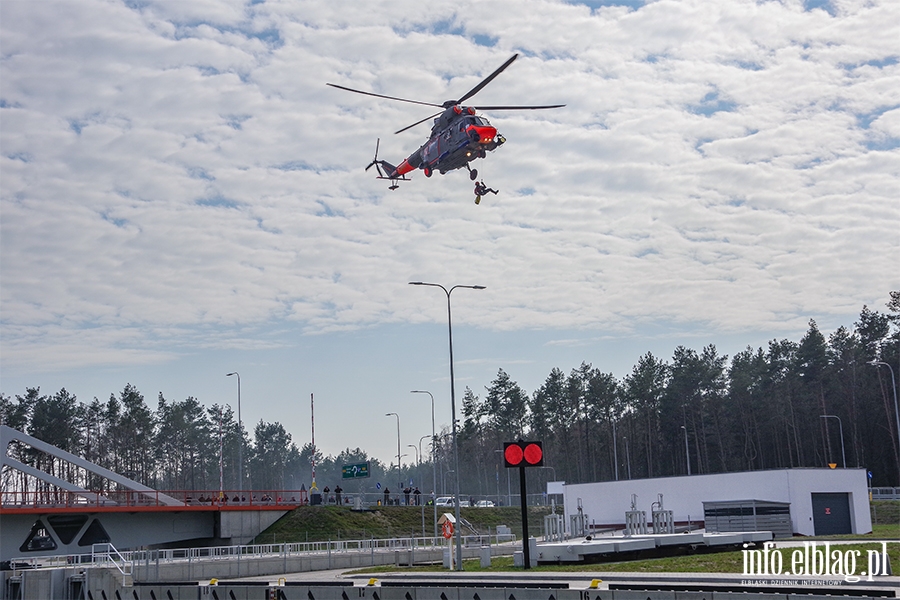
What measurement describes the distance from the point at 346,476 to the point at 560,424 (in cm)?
5830

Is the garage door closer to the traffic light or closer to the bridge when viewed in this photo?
the traffic light

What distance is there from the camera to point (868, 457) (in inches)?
4373

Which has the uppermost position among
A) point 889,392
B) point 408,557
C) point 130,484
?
point 889,392

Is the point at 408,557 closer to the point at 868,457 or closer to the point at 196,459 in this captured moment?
the point at 868,457

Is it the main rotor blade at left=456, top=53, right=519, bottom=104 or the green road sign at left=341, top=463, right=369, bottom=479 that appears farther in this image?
the green road sign at left=341, top=463, right=369, bottom=479

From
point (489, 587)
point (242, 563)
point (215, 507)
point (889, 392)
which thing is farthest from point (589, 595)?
point (889, 392)

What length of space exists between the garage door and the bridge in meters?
37.7

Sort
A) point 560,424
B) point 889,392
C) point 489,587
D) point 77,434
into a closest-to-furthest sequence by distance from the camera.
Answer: point 489,587
point 889,392
point 77,434
point 560,424

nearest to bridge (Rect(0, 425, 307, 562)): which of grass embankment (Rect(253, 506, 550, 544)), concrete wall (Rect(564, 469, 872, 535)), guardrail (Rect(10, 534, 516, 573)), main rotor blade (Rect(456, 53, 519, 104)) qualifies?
grass embankment (Rect(253, 506, 550, 544))

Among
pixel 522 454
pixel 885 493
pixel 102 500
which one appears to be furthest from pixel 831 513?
pixel 102 500

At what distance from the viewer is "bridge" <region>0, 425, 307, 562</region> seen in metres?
59.9

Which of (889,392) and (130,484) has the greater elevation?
(889,392)

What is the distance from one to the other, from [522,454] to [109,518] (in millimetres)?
38580

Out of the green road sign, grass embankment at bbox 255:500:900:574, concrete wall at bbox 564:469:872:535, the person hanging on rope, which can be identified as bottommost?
grass embankment at bbox 255:500:900:574
